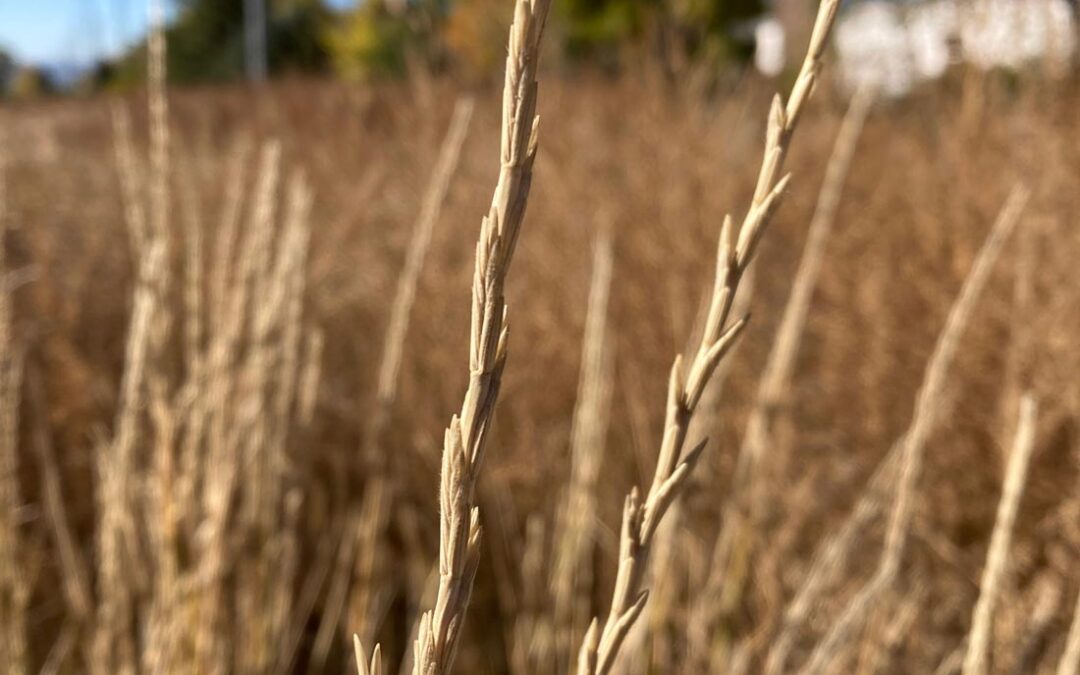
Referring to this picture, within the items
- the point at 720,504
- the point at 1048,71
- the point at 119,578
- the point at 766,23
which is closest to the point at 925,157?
the point at 1048,71

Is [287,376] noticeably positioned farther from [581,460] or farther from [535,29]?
[535,29]

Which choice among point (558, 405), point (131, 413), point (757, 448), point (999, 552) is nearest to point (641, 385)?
point (558, 405)

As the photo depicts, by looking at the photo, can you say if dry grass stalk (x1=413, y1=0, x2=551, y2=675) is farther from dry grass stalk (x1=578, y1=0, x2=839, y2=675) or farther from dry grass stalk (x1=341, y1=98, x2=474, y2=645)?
dry grass stalk (x1=341, y1=98, x2=474, y2=645)

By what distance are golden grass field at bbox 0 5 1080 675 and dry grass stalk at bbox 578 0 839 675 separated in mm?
380

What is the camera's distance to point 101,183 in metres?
2.95

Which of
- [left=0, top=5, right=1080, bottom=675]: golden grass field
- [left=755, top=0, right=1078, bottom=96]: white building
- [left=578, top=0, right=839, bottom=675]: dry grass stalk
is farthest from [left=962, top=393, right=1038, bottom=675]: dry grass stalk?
→ [left=755, top=0, right=1078, bottom=96]: white building

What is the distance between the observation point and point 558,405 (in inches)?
83.7

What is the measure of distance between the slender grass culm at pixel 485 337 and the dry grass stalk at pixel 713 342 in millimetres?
58

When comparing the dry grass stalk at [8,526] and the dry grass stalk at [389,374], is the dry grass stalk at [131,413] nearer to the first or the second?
the dry grass stalk at [8,526]

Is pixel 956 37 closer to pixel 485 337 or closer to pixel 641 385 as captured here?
pixel 641 385

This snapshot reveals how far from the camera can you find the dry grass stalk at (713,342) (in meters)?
0.35

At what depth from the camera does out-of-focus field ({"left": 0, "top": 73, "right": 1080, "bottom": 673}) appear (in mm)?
1352

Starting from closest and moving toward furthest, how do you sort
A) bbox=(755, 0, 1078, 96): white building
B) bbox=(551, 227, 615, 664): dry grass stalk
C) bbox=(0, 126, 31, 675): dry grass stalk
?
1. bbox=(0, 126, 31, 675): dry grass stalk
2. bbox=(551, 227, 615, 664): dry grass stalk
3. bbox=(755, 0, 1078, 96): white building

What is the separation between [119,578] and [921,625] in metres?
1.07
